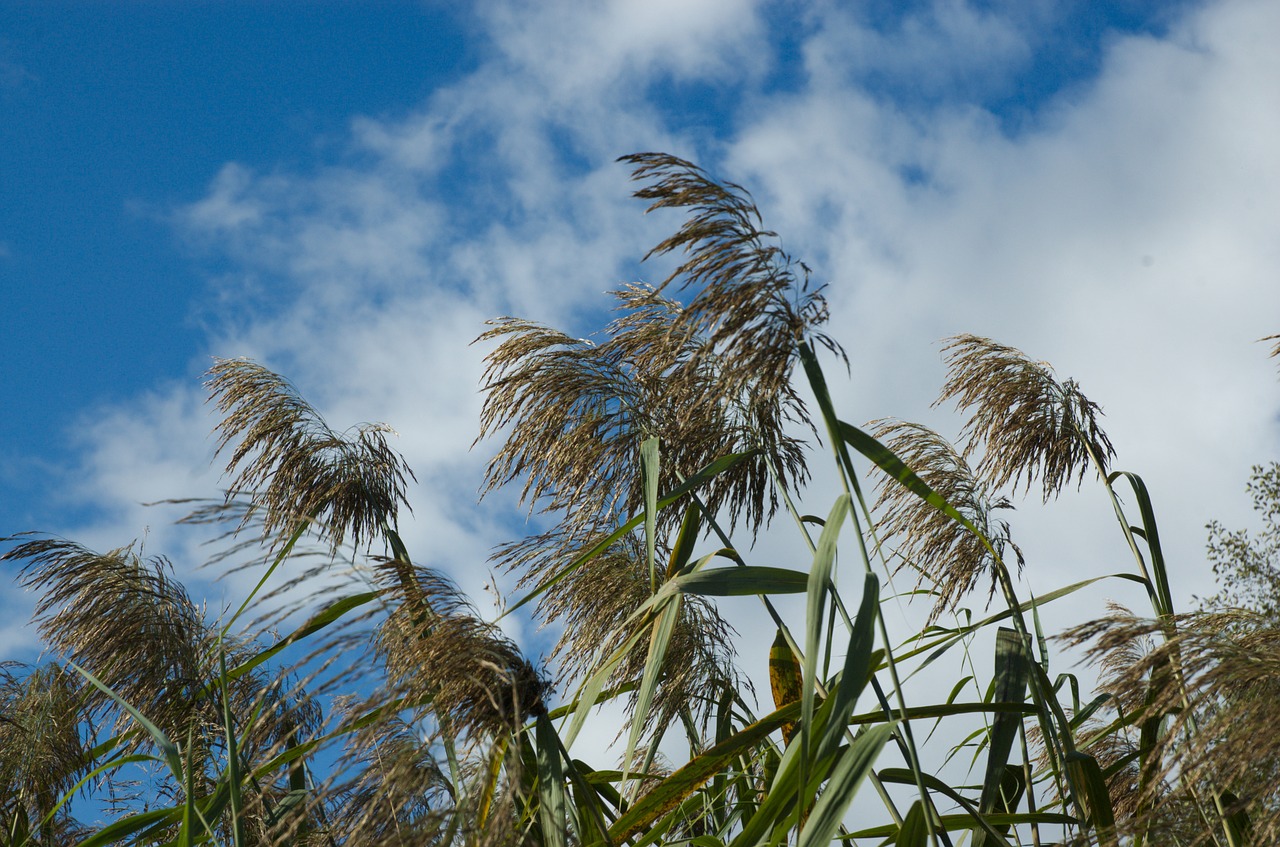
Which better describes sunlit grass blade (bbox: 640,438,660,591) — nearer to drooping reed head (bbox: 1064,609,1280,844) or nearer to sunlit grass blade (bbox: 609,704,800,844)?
sunlit grass blade (bbox: 609,704,800,844)

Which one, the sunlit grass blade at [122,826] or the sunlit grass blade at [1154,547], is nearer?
the sunlit grass blade at [122,826]

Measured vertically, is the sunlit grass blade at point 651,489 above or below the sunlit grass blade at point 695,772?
above

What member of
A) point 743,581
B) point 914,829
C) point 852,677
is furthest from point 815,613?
point 914,829

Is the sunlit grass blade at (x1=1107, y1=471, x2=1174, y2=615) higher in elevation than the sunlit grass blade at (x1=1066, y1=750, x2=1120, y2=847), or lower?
higher

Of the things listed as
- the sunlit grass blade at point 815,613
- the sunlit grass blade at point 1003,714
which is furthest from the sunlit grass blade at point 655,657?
the sunlit grass blade at point 1003,714

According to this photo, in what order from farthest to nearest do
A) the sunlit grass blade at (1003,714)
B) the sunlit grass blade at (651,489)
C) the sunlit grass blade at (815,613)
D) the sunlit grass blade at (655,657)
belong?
the sunlit grass blade at (1003,714), the sunlit grass blade at (651,489), the sunlit grass blade at (655,657), the sunlit grass blade at (815,613)

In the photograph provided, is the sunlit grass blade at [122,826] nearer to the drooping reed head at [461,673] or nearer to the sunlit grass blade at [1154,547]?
the drooping reed head at [461,673]

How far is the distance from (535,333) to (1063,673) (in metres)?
1.62

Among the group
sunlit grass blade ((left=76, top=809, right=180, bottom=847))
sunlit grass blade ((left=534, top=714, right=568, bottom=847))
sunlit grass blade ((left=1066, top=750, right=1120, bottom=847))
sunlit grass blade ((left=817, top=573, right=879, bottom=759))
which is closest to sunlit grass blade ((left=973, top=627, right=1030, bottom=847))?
sunlit grass blade ((left=1066, top=750, right=1120, bottom=847))

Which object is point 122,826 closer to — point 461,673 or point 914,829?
point 461,673

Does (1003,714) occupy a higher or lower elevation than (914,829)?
higher

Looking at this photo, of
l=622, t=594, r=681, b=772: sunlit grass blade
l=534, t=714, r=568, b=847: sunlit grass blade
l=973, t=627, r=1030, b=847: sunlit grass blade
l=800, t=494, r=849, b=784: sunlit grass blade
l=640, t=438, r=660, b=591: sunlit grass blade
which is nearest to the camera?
l=800, t=494, r=849, b=784: sunlit grass blade

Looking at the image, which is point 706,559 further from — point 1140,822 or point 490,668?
point 1140,822

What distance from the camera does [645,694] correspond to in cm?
191
